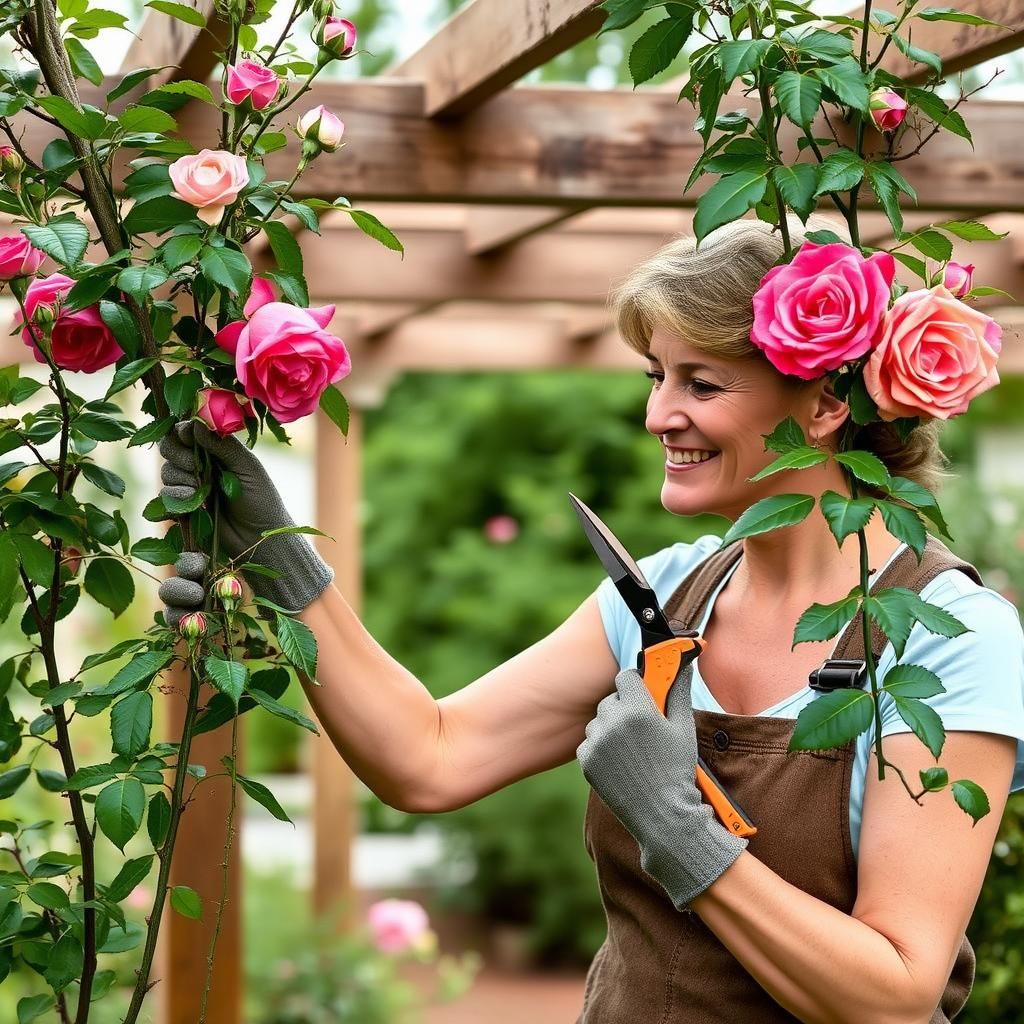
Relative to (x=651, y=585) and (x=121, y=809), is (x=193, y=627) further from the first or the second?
(x=651, y=585)

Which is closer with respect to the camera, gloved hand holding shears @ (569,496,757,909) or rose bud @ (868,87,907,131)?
rose bud @ (868,87,907,131)

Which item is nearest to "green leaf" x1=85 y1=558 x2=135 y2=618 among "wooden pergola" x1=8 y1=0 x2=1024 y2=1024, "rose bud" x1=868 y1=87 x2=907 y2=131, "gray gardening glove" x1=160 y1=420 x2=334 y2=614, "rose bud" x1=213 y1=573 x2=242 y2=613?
"gray gardening glove" x1=160 y1=420 x2=334 y2=614

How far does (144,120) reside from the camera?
57.0 inches

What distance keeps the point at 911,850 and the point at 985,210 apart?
1706mm

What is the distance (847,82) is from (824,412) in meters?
0.44

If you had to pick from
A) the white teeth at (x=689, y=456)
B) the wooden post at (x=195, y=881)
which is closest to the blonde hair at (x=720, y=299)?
the white teeth at (x=689, y=456)

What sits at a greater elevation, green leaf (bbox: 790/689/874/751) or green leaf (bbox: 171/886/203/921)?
green leaf (bbox: 790/689/874/751)

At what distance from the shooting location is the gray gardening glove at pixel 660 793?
1539 mm

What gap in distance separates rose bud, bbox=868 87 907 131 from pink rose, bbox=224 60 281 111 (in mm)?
566

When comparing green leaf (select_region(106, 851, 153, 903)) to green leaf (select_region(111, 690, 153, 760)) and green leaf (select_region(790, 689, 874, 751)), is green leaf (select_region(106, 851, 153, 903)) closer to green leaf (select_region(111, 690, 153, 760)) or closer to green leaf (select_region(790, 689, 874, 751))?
green leaf (select_region(111, 690, 153, 760))

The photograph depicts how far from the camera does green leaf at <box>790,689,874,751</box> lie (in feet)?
4.44

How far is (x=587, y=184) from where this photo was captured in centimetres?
269

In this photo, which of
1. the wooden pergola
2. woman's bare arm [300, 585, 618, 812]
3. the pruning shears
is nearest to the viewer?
the pruning shears

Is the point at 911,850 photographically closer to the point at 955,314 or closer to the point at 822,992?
the point at 822,992
